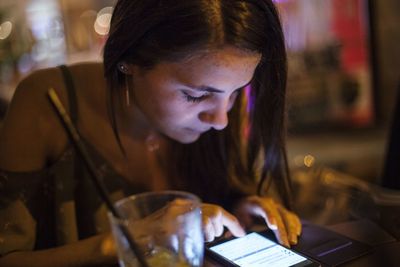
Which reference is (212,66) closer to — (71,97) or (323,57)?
(71,97)

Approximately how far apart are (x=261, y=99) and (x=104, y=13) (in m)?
1.83

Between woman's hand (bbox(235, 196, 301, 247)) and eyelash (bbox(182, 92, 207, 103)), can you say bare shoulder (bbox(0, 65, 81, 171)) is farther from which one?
woman's hand (bbox(235, 196, 301, 247))

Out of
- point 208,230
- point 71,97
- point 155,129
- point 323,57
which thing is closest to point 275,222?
point 208,230

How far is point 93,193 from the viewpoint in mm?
988

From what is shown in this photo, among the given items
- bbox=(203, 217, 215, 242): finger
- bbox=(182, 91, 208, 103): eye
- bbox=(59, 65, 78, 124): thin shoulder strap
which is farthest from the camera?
bbox=(59, 65, 78, 124): thin shoulder strap

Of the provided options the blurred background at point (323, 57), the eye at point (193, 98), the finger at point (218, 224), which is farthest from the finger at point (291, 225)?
the blurred background at point (323, 57)

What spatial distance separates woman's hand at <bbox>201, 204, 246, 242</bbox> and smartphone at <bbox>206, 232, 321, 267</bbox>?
0.01m

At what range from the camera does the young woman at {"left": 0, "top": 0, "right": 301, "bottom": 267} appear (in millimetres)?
802

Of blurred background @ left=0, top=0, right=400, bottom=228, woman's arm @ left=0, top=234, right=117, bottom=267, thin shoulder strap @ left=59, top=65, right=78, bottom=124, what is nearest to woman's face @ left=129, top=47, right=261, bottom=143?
thin shoulder strap @ left=59, top=65, right=78, bottom=124

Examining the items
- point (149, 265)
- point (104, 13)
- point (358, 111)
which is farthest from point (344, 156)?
point (149, 265)

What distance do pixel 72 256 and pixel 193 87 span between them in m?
0.36

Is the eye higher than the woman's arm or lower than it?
higher

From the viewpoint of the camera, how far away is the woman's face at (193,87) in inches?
31.8

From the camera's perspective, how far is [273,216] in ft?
2.76
